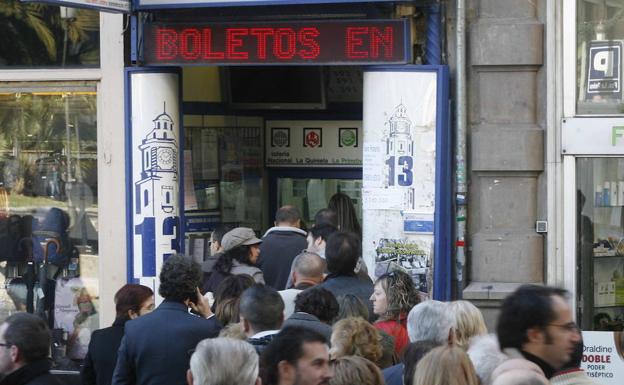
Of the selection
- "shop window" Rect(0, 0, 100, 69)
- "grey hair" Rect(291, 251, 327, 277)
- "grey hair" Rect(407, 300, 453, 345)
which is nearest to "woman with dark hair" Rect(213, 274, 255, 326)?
"grey hair" Rect(291, 251, 327, 277)

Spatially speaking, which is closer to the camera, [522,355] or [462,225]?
[522,355]

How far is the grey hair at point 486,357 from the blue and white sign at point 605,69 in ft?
15.9

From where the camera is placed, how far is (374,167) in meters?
10.1

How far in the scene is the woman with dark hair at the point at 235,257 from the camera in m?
9.09

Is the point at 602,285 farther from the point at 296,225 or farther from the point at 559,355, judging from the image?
the point at 559,355

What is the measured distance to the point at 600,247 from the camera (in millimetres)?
9891

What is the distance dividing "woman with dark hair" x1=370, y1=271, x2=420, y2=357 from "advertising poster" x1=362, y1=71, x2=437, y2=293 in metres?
2.67

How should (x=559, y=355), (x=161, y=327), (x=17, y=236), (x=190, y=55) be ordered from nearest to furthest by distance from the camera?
(x=559, y=355) → (x=161, y=327) → (x=190, y=55) → (x=17, y=236)

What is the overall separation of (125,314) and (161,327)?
2.59 ft

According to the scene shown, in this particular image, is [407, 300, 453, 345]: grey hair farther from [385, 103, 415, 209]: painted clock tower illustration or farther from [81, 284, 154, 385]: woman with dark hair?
[385, 103, 415, 209]: painted clock tower illustration

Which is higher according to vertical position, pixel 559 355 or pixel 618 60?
pixel 618 60

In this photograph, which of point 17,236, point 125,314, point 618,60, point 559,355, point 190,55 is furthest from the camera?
point 17,236

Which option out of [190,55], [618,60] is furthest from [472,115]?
[190,55]

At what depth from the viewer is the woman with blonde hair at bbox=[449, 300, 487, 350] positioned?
20.2 ft
